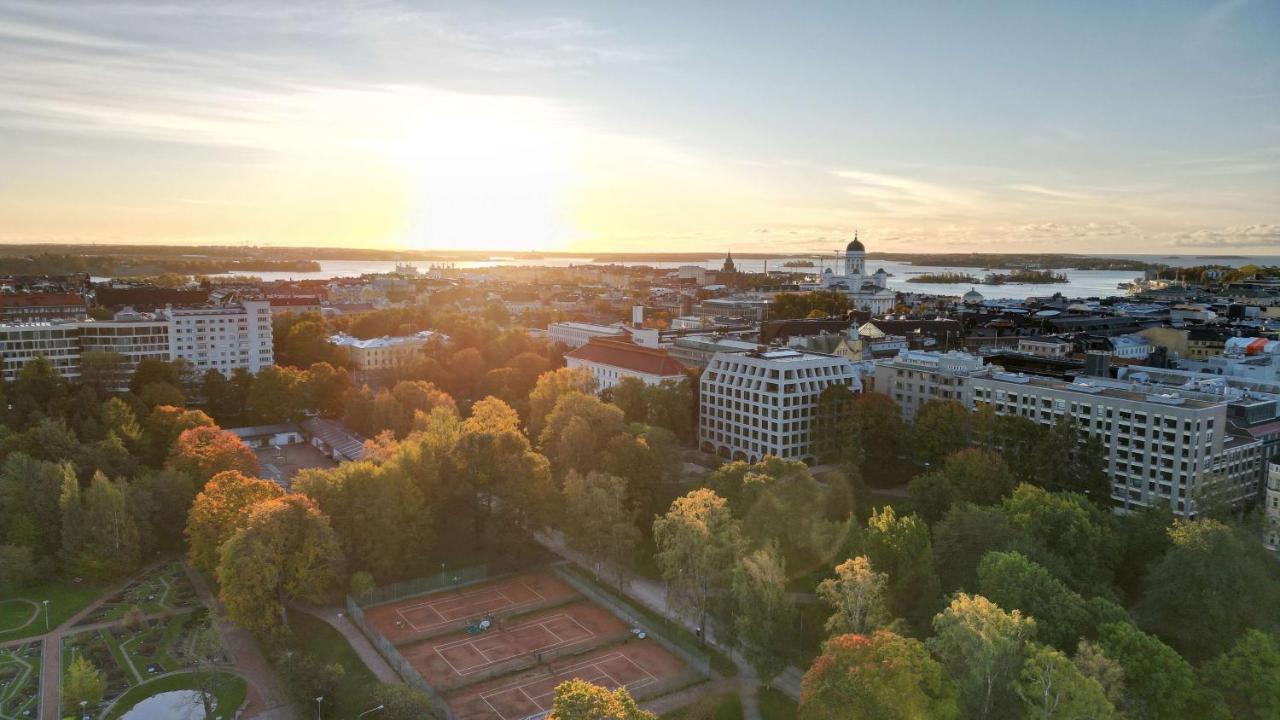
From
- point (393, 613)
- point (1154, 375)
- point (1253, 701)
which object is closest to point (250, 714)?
point (393, 613)

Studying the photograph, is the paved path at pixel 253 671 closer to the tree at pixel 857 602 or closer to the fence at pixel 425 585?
the fence at pixel 425 585

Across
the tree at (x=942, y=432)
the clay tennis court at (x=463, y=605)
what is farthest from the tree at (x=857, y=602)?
the tree at (x=942, y=432)

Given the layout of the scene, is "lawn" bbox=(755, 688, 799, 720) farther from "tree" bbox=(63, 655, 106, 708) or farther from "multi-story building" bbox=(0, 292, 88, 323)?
"multi-story building" bbox=(0, 292, 88, 323)

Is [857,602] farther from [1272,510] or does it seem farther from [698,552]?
[1272,510]

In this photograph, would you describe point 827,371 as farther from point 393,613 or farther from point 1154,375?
point 393,613

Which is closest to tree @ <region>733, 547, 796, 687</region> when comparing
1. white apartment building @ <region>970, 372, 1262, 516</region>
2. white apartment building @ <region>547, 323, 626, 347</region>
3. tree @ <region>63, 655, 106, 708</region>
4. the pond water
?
the pond water
